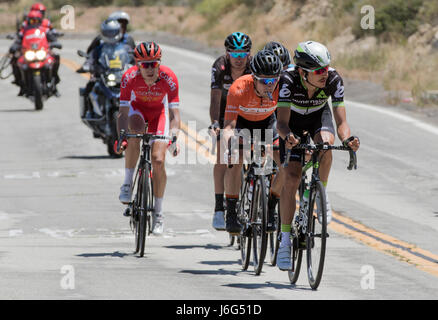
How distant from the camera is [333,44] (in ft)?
126

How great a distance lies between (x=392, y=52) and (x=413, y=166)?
1518 centimetres

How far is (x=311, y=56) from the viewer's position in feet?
29.9

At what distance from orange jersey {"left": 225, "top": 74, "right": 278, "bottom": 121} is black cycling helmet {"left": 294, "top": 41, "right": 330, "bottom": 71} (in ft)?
4.25

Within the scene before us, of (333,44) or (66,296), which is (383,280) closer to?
(66,296)

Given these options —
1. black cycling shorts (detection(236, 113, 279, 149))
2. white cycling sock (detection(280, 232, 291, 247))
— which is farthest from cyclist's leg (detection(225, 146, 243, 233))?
white cycling sock (detection(280, 232, 291, 247))

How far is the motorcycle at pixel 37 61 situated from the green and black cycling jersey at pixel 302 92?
53.8 ft

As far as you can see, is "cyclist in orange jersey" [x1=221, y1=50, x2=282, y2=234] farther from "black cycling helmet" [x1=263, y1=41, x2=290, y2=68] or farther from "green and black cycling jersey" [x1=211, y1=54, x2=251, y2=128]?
"green and black cycling jersey" [x1=211, y1=54, x2=251, y2=128]

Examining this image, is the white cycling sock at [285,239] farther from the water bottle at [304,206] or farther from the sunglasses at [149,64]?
the sunglasses at [149,64]

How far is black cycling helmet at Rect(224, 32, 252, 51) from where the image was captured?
37.6ft

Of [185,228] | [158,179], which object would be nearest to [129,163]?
[158,179]

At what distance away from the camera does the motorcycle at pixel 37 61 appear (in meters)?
25.3

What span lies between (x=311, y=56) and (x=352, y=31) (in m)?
30.1

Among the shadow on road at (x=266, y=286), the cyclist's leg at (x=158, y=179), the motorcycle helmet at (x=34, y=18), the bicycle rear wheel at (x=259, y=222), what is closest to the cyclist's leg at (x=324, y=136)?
the bicycle rear wheel at (x=259, y=222)

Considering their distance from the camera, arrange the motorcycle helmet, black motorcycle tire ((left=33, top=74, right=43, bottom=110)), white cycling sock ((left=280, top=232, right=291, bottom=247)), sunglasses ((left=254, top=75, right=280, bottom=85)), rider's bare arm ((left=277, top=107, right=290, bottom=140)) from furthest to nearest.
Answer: the motorcycle helmet
black motorcycle tire ((left=33, top=74, right=43, bottom=110))
sunglasses ((left=254, top=75, right=280, bottom=85))
white cycling sock ((left=280, top=232, right=291, bottom=247))
rider's bare arm ((left=277, top=107, right=290, bottom=140))
